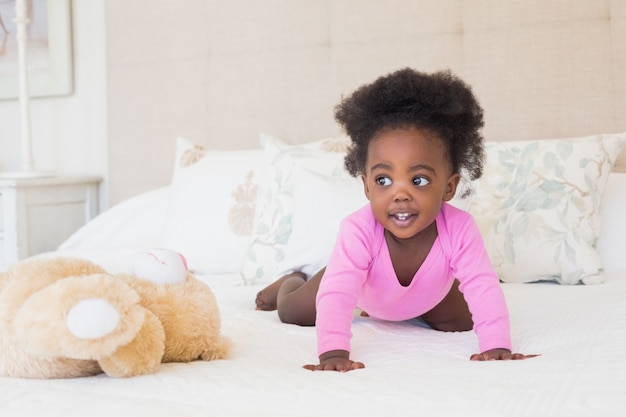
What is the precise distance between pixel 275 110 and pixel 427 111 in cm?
130

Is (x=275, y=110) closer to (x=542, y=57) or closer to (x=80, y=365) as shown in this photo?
→ (x=542, y=57)

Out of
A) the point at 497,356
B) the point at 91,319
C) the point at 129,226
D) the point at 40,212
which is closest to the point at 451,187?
the point at 497,356

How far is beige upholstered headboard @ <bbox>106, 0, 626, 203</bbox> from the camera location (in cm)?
213

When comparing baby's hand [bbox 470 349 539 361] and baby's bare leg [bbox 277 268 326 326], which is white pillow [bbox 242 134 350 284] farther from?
baby's hand [bbox 470 349 539 361]

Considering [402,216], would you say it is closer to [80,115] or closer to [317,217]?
[317,217]

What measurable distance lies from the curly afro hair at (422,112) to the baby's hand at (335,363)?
0.38 m

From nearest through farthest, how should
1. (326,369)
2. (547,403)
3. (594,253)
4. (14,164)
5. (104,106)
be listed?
(547,403) < (326,369) < (594,253) < (104,106) < (14,164)

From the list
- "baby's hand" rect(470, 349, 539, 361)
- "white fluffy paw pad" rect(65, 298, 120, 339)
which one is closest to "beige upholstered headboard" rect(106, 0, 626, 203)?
"baby's hand" rect(470, 349, 539, 361)

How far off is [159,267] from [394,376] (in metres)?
0.38

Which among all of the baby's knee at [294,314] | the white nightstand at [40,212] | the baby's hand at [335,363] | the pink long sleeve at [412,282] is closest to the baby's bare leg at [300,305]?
the baby's knee at [294,314]

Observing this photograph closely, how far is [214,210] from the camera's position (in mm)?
2123

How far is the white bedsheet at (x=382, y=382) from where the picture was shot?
810 mm

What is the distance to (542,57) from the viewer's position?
2.16 m

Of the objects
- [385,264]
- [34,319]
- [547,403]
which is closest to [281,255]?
[385,264]
